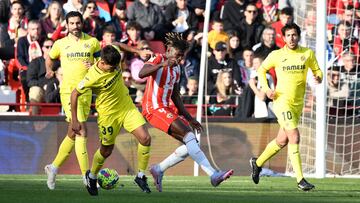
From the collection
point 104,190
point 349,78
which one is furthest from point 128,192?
point 349,78

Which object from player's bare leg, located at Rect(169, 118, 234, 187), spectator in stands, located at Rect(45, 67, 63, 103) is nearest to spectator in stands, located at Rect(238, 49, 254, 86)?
spectator in stands, located at Rect(45, 67, 63, 103)

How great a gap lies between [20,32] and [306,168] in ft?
21.5

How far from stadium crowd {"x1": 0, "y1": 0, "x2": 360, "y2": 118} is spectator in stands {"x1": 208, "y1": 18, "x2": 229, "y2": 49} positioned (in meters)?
0.02

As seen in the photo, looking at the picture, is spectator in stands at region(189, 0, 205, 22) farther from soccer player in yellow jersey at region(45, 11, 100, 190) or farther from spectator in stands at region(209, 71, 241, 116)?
soccer player in yellow jersey at region(45, 11, 100, 190)

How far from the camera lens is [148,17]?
22797 mm

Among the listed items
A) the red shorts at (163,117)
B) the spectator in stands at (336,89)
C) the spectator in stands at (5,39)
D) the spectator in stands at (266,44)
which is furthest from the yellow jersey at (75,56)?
the spectator in stands at (266,44)

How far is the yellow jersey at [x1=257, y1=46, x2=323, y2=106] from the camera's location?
1578cm

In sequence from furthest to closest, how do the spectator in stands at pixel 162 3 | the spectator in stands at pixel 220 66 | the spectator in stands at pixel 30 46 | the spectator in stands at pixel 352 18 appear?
1. the spectator in stands at pixel 162 3
2. the spectator in stands at pixel 220 66
3. the spectator in stands at pixel 30 46
4. the spectator in stands at pixel 352 18

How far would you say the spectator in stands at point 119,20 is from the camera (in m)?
22.2

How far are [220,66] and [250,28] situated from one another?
148 cm

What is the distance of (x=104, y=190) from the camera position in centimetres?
1441

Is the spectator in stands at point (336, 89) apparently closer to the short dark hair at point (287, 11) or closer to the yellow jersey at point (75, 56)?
the short dark hair at point (287, 11)

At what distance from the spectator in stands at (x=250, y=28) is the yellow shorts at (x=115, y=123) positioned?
904 cm

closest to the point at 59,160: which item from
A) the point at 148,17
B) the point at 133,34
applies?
the point at 133,34
